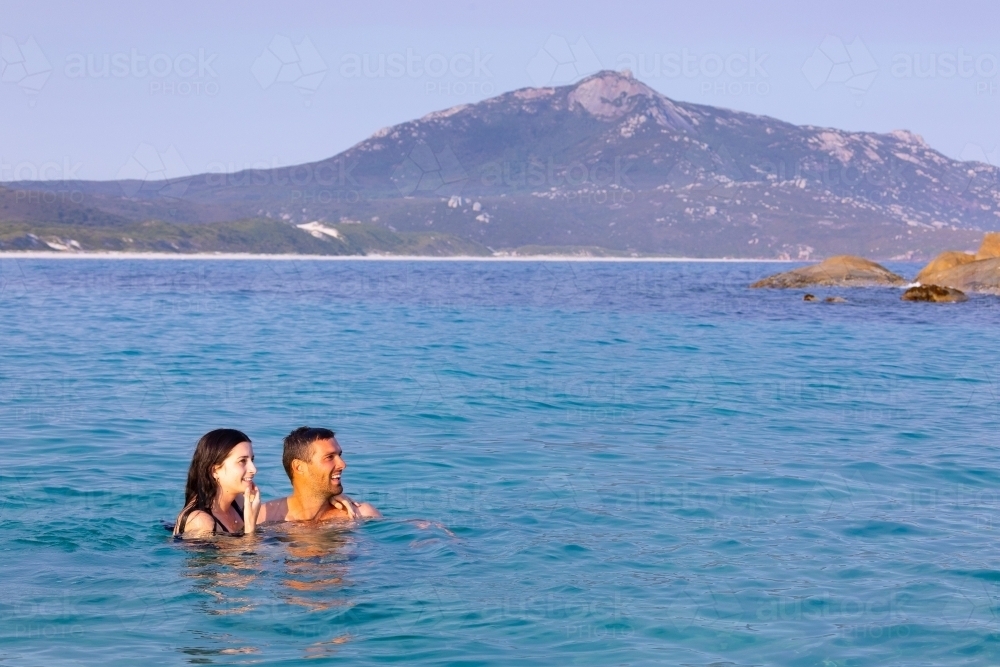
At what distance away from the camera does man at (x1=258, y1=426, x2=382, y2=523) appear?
10.4 m

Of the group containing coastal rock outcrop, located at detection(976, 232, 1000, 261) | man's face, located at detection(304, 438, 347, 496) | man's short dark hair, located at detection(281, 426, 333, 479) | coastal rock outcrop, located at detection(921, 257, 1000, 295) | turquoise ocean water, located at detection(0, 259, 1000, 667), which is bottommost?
turquoise ocean water, located at detection(0, 259, 1000, 667)

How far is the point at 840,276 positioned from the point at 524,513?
7288 centimetres

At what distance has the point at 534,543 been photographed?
37.0 feet

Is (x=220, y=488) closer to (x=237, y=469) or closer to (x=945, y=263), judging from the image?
(x=237, y=469)

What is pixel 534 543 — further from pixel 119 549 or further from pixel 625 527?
pixel 119 549

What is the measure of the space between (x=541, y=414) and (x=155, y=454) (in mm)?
7246

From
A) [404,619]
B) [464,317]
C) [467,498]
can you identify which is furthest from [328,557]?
[464,317]

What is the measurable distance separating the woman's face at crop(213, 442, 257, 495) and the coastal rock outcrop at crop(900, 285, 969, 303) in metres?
56.2

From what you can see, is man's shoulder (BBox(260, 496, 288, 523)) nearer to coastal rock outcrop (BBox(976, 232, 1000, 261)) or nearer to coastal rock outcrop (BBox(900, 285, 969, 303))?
coastal rock outcrop (BBox(900, 285, 969, 303))

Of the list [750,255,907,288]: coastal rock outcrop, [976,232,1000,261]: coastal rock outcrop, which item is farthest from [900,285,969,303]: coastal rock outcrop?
[750,255,907,288]: coastal rock outcrop

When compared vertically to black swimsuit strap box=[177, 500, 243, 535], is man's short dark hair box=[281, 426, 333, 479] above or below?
above

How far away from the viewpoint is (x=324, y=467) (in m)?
10.6

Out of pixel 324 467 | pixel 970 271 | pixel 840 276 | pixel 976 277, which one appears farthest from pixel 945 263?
pixel 324 467

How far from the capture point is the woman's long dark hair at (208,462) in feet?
33.1
